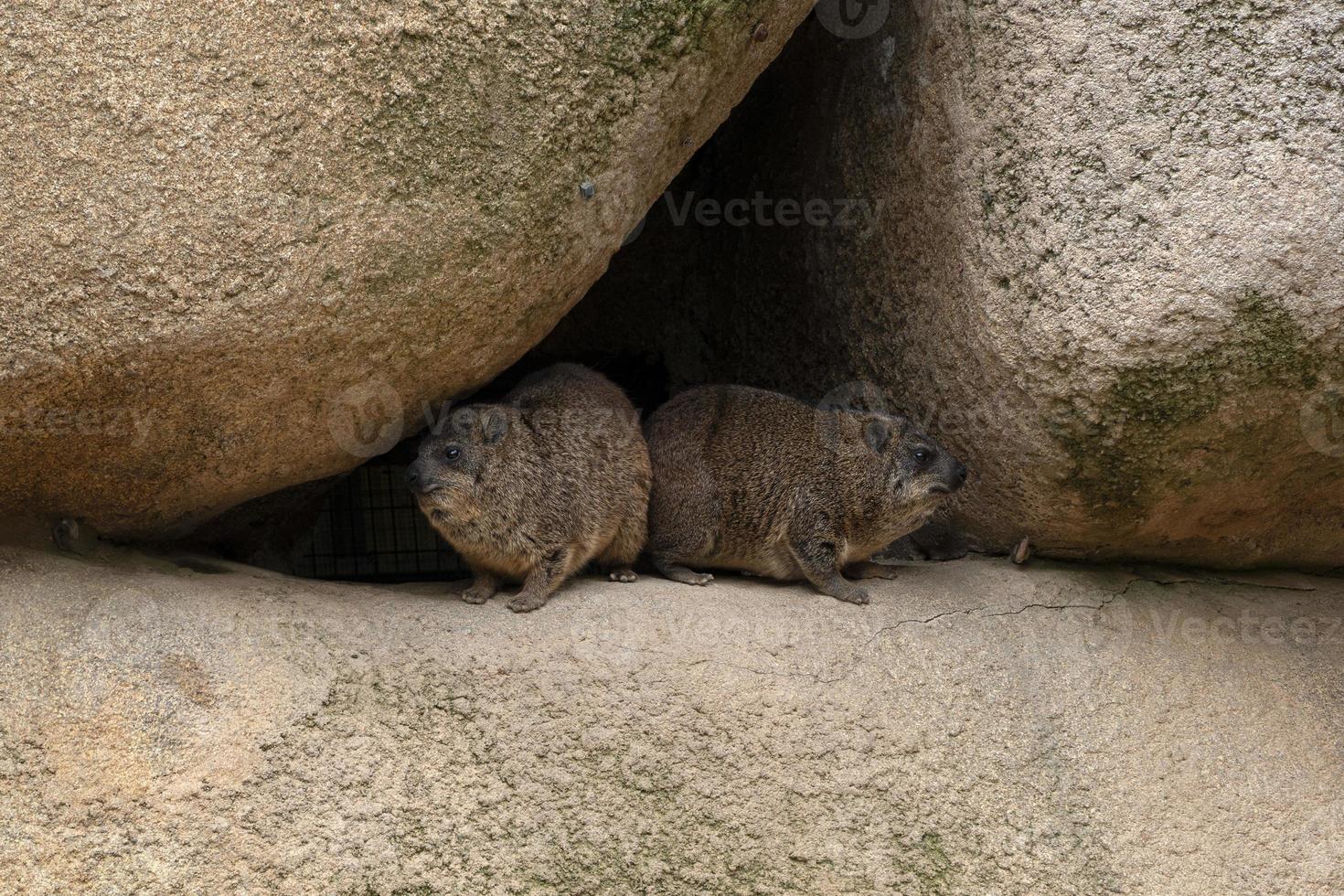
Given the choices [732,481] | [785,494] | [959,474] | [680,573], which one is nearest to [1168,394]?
[959,474]

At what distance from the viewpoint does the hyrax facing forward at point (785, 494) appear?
→ 5.38m

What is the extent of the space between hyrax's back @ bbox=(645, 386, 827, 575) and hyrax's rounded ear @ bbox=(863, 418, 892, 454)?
0.24m

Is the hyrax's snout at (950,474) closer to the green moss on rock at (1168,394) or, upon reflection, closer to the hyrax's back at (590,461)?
the green moss on rock at (1168,394)

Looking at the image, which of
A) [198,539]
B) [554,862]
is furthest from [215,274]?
[554,862]

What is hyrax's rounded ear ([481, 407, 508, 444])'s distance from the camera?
5.07 m

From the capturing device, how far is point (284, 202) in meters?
3.82

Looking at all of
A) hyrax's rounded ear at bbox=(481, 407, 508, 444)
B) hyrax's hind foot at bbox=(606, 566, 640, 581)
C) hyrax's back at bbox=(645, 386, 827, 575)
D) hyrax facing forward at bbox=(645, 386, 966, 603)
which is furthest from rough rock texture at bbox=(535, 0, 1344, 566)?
hyrax's rounded ear at bbox=(481, 407, 508, 444)

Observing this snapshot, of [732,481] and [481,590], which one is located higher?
[732,481]

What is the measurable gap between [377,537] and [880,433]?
3.04 metres

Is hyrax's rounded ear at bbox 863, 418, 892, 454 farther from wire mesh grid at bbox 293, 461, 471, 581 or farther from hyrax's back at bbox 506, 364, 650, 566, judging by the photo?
wire mesh grid at bbox 293, 461, 471, 581

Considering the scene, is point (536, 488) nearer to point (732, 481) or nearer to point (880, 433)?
point (732, 481)

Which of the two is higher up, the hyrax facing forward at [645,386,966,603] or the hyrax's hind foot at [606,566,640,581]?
the hyrax facing forward at [645,386,966,603]

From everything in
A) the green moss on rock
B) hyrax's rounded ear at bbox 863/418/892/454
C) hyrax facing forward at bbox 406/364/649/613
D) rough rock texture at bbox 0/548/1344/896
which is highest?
the green moss on rock

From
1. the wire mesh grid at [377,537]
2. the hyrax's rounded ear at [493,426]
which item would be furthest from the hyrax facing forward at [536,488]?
the wire mesh grid at [377,537]
